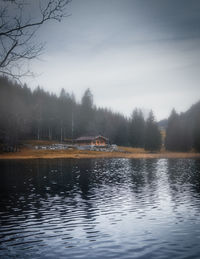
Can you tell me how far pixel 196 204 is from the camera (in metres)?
16.5

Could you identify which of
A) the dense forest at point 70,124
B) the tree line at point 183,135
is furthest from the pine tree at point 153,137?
the tree line at point 183,135

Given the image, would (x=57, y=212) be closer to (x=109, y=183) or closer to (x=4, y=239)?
(x=4, y=239)

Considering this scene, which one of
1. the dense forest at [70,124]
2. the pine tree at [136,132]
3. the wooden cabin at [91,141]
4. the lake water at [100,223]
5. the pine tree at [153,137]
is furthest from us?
the pine tree at [136,132]

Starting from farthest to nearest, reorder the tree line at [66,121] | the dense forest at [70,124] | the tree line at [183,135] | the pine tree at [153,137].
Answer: the pine tree at [153,137] → the tree line at [183,135] → the tree line at [66,121] → the dense forest at [70,124]

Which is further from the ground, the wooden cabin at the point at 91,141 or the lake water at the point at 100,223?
the wooden cabin at the point at 91,141

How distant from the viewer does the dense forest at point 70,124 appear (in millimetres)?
75812

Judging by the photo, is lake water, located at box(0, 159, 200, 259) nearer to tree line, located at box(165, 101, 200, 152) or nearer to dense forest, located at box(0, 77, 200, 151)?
dense forest, located at box(0, 77, 200, 151)

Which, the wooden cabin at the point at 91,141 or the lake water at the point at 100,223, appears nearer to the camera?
the lake water at the point at 100,223

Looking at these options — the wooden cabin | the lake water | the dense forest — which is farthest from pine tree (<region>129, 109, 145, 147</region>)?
the lake water

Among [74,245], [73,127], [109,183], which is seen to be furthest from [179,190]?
[73,127]

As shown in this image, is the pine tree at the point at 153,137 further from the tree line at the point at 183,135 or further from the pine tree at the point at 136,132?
the pine tree at the point at 136,132

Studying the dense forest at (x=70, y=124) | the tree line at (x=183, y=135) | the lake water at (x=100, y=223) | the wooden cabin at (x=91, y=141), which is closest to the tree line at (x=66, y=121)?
the dense forest at (x=70, y=124)

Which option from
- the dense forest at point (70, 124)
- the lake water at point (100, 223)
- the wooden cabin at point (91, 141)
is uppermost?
the dense forest at point (70, 124)

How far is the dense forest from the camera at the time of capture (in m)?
75.8
